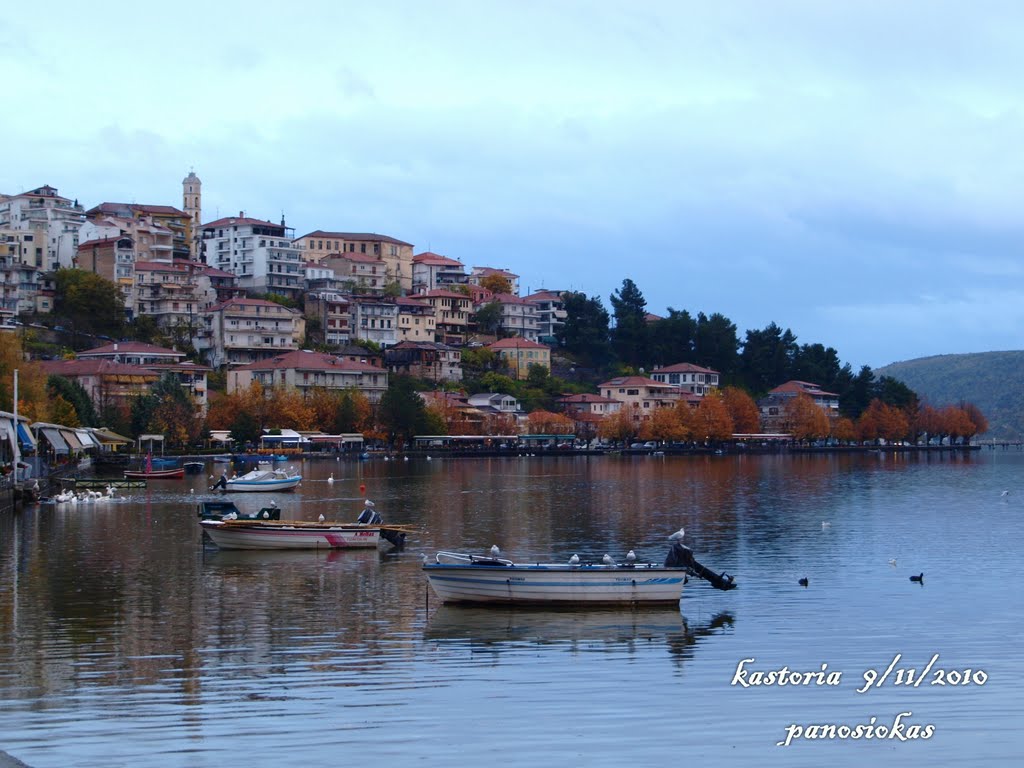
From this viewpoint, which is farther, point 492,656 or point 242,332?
point 242,332

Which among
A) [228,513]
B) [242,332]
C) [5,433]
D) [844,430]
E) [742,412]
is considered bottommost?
[228,513]

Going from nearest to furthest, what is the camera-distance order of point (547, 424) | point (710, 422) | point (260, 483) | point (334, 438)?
point (260, 483)
point (334, 438)
point (547, 424)
point (710, 422)

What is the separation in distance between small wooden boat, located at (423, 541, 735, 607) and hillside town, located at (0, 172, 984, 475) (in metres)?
85.6

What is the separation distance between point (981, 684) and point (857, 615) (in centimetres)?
671

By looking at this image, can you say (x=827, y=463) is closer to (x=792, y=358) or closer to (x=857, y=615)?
(x=792, y=358)

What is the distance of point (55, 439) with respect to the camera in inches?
2709

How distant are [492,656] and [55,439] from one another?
52.8 m

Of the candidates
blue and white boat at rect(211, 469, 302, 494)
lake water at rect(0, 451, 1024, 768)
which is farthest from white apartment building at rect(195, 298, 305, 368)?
lake water at rect(0, 451, 1024, 768)

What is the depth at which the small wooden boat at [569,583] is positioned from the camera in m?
26.5

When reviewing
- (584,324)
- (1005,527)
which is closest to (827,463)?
(584,324)

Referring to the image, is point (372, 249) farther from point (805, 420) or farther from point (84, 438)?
point (84, 438)

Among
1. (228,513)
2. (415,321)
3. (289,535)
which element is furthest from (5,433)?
(415,321)

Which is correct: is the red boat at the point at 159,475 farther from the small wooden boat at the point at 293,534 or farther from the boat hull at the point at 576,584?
the boat hull at the point at 576,584

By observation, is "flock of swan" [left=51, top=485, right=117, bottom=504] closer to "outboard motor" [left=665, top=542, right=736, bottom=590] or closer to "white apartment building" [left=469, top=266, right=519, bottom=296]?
"outboard motor" [left=665, top=542, right=736, bottom=590]
